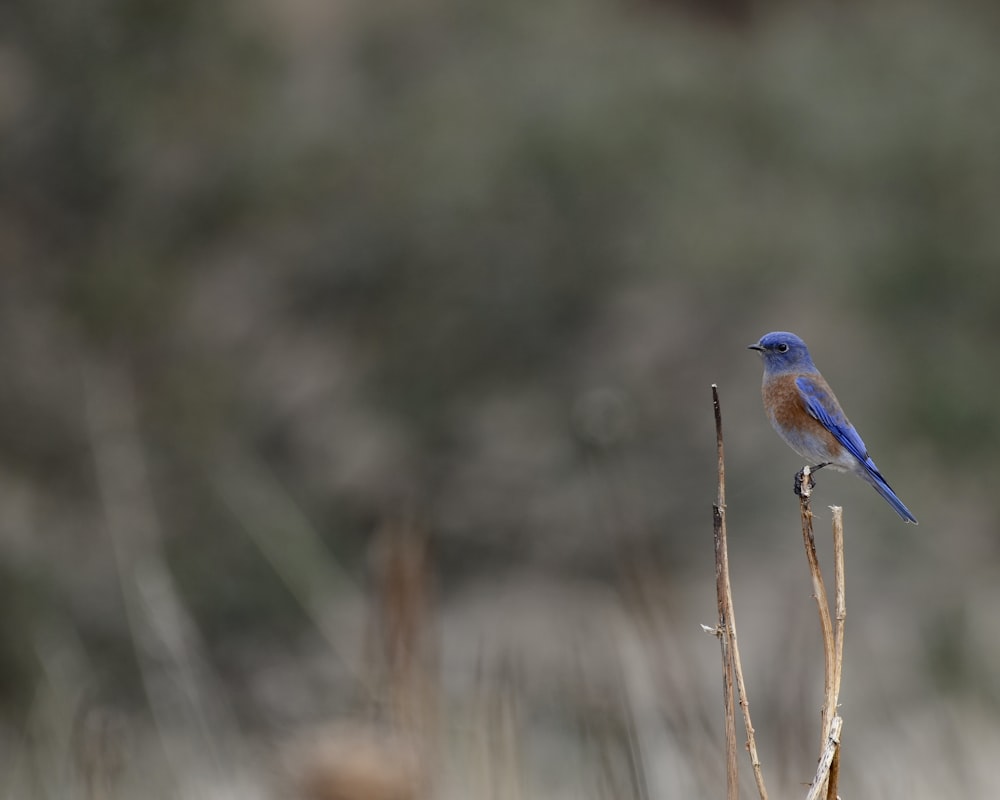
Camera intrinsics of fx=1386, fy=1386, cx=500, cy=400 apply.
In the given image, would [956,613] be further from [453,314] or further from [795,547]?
[453,314]

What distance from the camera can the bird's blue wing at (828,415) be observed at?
1.86 meters

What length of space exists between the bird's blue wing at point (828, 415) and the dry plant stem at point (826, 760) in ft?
1.99

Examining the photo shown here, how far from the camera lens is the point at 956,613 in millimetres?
11484

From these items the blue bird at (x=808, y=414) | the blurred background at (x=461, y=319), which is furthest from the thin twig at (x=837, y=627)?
the blurred background at (x=461, y=319)

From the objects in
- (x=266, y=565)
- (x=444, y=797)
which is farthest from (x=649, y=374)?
(x=444, y=797)

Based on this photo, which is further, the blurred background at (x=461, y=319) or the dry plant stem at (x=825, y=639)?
the blurred background at (x=461, y=319)

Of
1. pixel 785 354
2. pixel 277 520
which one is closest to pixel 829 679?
pixel 785 354

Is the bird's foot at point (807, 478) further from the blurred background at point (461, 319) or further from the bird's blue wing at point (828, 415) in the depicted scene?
the blurred background at point (461, 319)

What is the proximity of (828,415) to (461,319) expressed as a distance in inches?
411

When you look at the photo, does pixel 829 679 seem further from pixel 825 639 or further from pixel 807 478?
pixel 807 478

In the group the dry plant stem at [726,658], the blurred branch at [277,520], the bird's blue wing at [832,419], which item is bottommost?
the dry plant stem at [726,658]

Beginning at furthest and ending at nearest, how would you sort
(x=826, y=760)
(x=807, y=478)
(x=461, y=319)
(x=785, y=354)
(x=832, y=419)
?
(x=461, y=319)
(x=785, y=354)
(x=832, y=419)
(x=807, y=478)
(x=826, y=760)

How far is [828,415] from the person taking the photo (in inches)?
73.9

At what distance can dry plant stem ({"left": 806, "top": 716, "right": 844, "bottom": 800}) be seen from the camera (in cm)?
125
